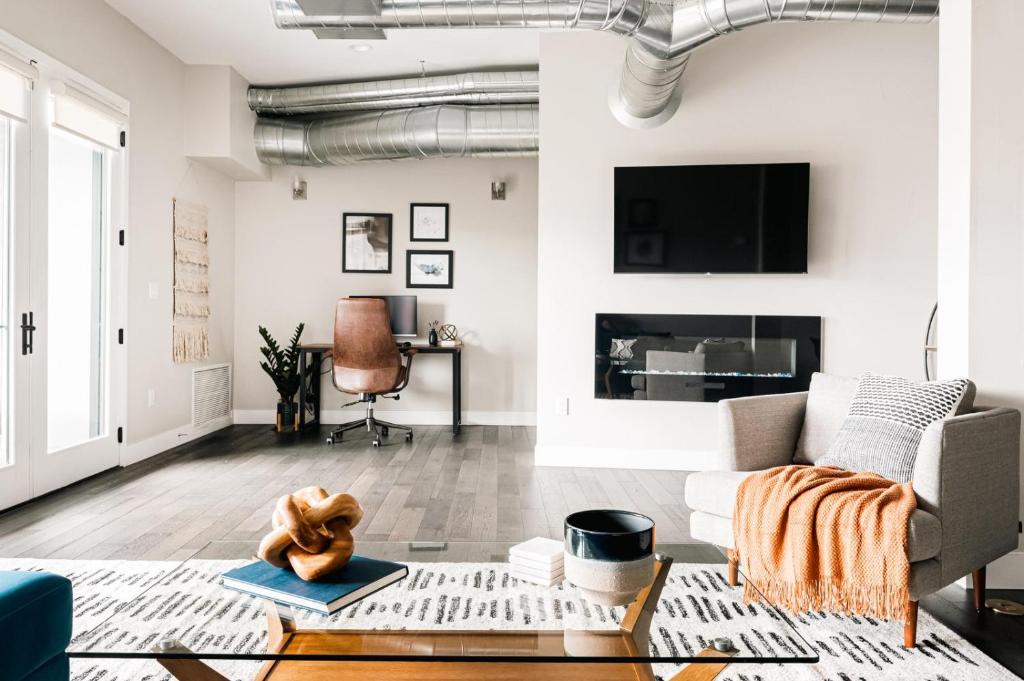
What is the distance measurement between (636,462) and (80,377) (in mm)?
3461

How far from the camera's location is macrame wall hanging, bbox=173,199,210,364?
17.4ft

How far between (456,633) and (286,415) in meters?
5.01

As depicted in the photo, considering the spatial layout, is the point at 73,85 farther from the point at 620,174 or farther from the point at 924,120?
the point at 924,120

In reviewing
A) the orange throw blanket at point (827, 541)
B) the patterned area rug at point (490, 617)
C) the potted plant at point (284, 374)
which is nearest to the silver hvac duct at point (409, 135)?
the potted plant at point (284, 374)

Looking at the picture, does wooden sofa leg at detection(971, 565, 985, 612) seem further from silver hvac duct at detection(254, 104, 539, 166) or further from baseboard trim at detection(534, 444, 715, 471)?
silver hvac duct at detection(254, 104, 539, 166)

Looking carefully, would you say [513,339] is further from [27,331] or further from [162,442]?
[27,331]

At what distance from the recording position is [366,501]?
3689mm

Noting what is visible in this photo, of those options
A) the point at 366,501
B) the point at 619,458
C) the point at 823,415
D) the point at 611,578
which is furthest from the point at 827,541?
the point at 619,458

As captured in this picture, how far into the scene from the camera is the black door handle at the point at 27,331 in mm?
3611

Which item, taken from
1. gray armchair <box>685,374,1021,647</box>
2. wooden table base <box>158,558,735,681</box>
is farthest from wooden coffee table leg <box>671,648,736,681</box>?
gray armchair <box>685,374,1021,647</box>

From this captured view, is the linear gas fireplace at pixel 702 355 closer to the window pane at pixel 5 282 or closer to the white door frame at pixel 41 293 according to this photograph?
the white door frame at pixel 41 293

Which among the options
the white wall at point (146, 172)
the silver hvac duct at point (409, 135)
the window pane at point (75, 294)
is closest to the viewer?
the window pane at point (75, 294)

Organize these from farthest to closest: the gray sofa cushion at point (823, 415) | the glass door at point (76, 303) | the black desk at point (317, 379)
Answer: the black desk at point (317, 379), the glass door at point (76, 303), the gray sofa cushion at point (823, 415)

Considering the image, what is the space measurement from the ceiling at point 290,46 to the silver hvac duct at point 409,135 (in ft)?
1.15
